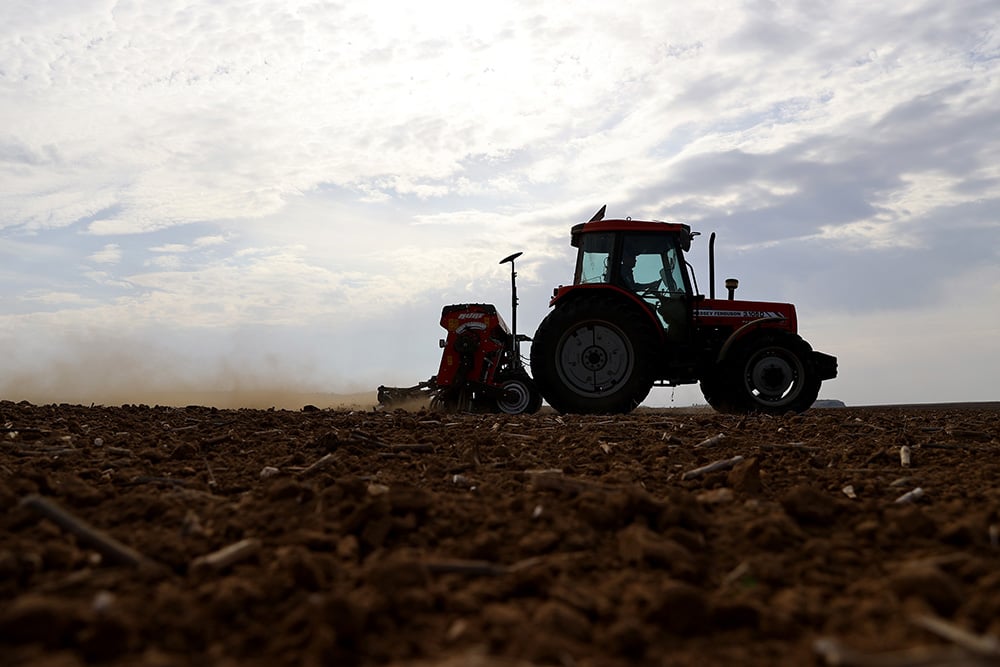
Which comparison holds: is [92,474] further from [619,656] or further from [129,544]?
[619,656]

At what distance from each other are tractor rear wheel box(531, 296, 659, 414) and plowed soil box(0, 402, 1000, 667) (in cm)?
529

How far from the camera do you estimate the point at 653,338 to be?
10.1 m

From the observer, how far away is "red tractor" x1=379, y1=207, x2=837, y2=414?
33.3 ft

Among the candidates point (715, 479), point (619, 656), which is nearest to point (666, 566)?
point (619, 656)

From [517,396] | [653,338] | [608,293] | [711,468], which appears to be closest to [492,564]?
[711,468]

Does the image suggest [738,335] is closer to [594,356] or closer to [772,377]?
[772,377]

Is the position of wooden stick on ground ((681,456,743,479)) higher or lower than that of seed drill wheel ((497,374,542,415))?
lower

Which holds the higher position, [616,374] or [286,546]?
[616,374]

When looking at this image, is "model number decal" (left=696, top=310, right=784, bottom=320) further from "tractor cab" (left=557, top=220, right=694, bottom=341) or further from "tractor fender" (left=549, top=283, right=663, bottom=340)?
"tractor fender" (left=549, top=283, right=663, bottom=340)

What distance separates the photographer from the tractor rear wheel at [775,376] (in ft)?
33.7

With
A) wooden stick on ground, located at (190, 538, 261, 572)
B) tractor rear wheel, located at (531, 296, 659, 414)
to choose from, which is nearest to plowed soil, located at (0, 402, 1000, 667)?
wooden stick on ground, located at (190, 538, 261, 572)

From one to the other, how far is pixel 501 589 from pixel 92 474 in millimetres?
2935

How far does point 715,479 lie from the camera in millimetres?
4113

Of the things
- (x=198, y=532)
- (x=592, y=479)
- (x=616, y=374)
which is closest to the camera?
(x=198, y=532)
